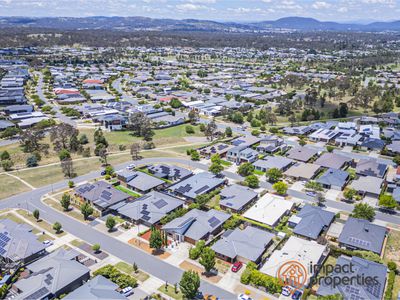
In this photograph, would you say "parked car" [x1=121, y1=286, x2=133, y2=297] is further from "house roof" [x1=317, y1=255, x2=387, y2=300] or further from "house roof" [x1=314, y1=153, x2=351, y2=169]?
"house roof" [x1=314, y1=153, x2=351, y2=169]

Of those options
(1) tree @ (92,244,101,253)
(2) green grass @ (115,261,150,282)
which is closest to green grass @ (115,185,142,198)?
(1) tree @ (92,244,101,253)

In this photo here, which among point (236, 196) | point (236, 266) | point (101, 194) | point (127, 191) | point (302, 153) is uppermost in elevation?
point (302, 153)

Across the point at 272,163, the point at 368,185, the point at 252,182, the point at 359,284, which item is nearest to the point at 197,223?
the point at 252,182

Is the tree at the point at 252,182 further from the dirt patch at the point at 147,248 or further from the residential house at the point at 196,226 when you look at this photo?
the dirt patch at the point at 147,248

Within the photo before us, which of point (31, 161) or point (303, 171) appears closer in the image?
point (303, 171)

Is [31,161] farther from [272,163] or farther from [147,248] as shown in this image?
[272,163]

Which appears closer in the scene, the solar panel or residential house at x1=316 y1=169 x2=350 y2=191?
the solar panel
